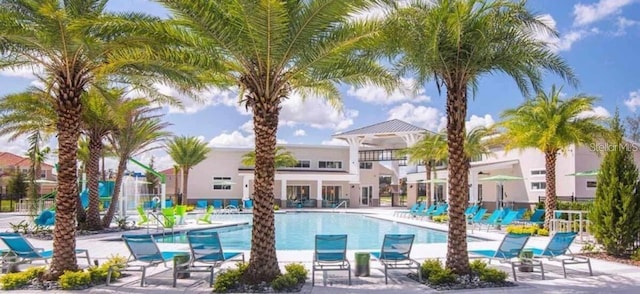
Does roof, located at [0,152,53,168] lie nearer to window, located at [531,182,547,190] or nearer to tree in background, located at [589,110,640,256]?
window, located at [531,182,547,190]

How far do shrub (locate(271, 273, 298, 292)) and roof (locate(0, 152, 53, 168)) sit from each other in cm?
5584

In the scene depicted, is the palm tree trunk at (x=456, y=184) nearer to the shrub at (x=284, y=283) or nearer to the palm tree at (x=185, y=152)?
the shrub at (x=284, y=283)

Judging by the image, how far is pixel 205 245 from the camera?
33.4 feet

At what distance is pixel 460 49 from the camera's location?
10086 mm

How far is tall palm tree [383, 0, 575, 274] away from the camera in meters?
9.74

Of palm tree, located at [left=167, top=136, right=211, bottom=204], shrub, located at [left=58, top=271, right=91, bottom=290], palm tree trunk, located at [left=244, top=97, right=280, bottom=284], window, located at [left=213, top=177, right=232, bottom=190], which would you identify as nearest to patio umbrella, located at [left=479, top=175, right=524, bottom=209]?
palm tree trunk, located at [left=244, top=97, right=280, bottom=284]

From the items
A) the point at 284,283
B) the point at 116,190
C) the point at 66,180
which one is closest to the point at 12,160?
the point at 116,190

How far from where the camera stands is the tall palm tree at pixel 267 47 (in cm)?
852

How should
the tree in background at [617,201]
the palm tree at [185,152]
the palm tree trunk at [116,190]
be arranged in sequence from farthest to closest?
the palm tree at [185,152] < the palm tree trunk at [116,190] < the tree in background at [617,201]

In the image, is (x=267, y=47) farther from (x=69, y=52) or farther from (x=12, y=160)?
(x=12, y=160)

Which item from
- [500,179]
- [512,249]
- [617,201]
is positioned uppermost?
[500,179]

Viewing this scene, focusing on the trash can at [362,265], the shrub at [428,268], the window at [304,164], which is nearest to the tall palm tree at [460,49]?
the shrub at [428,268]

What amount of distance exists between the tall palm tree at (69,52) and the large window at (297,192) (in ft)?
118

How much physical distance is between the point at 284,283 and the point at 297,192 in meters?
37.0
